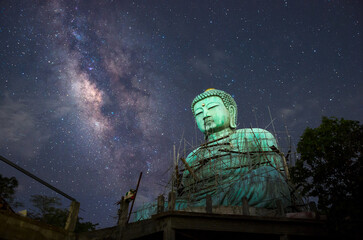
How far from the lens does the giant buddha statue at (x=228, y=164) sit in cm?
1305

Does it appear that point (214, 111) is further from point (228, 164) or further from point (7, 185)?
point (7, 185)

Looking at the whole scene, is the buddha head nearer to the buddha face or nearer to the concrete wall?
the buddha face

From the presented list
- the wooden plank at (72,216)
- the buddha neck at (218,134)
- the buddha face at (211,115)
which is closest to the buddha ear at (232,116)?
the buddha face at (211,115)

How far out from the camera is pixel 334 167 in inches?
362

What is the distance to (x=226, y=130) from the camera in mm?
18641

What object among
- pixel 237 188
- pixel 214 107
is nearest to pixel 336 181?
pixel 237 188

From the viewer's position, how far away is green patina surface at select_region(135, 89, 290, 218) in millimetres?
13055

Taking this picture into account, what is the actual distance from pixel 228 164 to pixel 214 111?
423 cm

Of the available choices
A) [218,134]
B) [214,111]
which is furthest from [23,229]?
[214,111]

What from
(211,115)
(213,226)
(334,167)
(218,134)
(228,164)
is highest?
(211,115)

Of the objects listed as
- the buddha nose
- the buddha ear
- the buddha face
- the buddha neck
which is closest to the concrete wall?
the buddha neck

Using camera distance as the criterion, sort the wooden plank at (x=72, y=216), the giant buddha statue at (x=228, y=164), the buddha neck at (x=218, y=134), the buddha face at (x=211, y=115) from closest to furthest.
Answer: the wooden plank at (x=72, y=216)
the giant buddha statue at (x=228, y=164)
the buddha neck at (x=218, y=134)
the buddha face at (x=211, y=115)

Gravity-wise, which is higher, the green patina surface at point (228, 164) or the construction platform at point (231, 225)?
the green patina surface at point (228, 164)

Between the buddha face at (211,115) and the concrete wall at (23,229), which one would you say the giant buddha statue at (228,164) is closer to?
the buddha face at (211,115)
